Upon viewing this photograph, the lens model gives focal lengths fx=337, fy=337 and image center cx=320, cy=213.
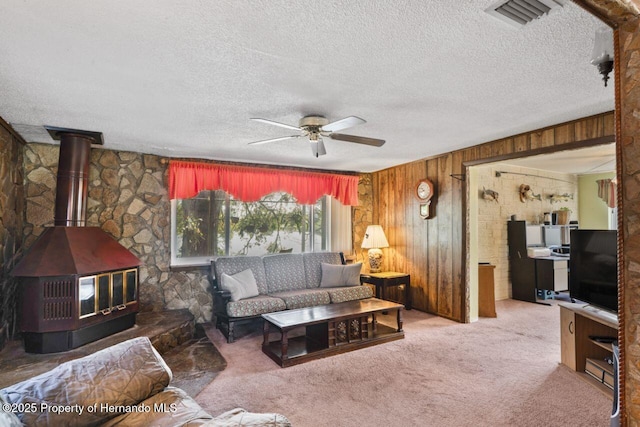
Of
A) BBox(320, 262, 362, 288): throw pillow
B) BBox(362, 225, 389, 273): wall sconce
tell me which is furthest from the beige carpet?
BBox(362, 225, 389, 273): wall sconce

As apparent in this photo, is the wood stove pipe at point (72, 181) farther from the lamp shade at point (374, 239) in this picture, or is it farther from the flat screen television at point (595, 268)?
the flat screen television at point (595, 268)

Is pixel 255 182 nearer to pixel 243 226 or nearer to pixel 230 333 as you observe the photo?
pixel 243 226

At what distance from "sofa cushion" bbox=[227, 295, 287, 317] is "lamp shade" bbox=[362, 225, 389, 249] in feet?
6.30

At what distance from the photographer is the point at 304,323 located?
3.26 meters

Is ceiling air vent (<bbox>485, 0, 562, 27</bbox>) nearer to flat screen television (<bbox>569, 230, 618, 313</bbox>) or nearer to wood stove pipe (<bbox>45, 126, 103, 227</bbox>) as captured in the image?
flat screen television (<bbox>569, 230, 618, 313</bbox>)

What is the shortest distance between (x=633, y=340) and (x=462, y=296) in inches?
144

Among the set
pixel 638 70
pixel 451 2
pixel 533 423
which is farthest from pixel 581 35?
pixel 533 423

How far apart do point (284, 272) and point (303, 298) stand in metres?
0.66

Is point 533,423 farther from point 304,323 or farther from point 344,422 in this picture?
point 304,323

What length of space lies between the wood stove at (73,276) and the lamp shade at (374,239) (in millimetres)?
3330

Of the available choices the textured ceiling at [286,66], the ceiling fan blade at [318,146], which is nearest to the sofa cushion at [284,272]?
the textured ceiling at [286,66]

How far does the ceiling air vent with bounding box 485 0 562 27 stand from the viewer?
147cm

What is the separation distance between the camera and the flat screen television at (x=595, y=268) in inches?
107

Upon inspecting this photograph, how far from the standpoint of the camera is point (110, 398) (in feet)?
4.44
